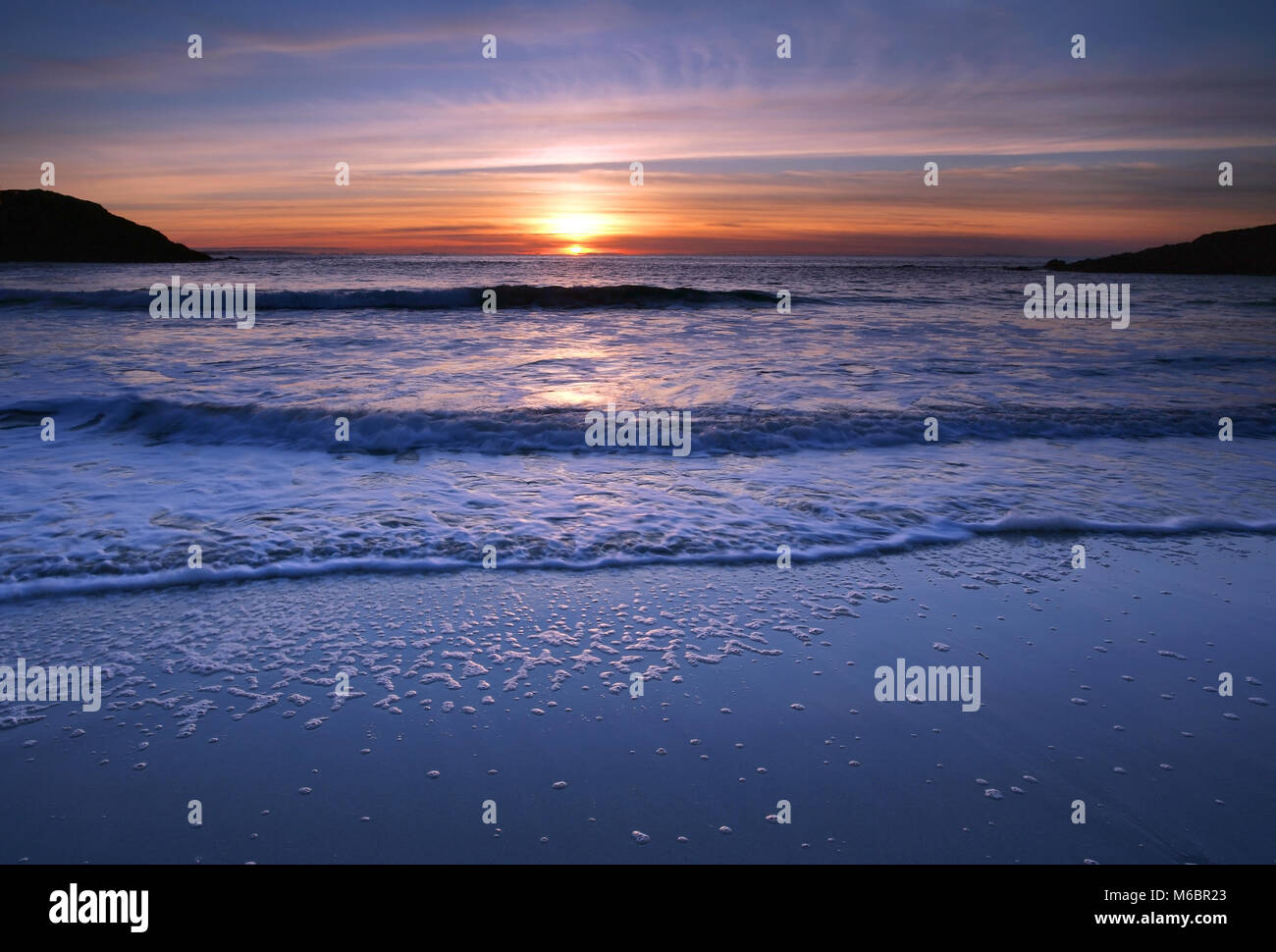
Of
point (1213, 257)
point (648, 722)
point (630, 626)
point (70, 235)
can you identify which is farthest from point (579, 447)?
point (1213, 257)

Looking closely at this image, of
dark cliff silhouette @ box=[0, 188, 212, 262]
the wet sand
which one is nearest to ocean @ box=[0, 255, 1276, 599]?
the wet sand

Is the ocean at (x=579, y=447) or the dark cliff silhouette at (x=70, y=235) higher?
the dark cliff silhouette at (x=70, y=235)

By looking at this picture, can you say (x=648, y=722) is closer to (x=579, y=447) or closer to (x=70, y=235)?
(x=579, y=447)

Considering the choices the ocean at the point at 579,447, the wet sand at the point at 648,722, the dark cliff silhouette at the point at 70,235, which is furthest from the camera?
the dark cliff silhouette at the point at 70,235

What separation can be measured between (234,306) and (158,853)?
96.2 feet

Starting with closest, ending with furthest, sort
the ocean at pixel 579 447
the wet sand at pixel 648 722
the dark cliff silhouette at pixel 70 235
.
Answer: the wet sand at pixel 648 722
the ocean at pixel 579 447
the dark cliff silhouette at pixel 70 235

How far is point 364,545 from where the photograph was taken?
5.66 metres

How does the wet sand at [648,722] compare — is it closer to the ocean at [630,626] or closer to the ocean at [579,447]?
the ocean at [630,626]

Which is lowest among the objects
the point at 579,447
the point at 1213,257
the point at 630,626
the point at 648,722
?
the point at 648,722

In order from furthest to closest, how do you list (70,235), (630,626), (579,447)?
(70,235) → (579,447) → (630,626)

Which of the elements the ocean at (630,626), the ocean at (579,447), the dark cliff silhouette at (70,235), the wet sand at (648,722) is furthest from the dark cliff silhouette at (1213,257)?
the dark cliff silhouette at (70,235)

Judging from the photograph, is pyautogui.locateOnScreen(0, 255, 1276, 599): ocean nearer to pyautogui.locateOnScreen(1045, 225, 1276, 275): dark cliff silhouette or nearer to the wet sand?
the wet sand

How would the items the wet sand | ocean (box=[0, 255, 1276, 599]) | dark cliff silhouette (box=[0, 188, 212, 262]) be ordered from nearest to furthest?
1. the wet sand
2. ocean (box=[0, 255, 1276, 599])
3. dark cliff silhouette (box=[0, 188, 212, 262])

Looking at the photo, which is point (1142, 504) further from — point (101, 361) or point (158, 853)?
point (101, 361)
